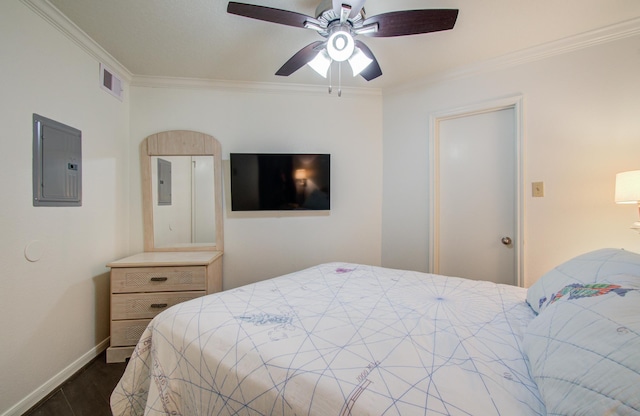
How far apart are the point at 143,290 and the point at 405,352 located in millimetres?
2027

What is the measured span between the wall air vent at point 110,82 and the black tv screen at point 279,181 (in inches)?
42.2

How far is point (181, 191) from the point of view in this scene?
2.52m

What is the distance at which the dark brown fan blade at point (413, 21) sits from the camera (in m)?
1.27

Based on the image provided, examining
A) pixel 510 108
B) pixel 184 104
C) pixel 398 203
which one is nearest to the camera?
pixel 510 108

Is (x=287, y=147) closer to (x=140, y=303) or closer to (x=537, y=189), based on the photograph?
(x=140, y=303)

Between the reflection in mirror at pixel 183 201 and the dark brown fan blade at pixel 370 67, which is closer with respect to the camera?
the dark brown fan blade at pixel 370 67

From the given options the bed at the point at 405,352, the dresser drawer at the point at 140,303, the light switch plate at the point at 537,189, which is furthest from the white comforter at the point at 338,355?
the light switch plate at the point at 537,189

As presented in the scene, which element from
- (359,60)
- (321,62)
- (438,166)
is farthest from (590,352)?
(438,166)

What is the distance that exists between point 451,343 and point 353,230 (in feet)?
6.40

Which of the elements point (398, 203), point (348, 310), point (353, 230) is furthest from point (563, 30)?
point (348, 310)

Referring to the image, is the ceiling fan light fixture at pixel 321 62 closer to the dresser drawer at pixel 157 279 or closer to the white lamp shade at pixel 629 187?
the dresser drawer at pixel 157 279

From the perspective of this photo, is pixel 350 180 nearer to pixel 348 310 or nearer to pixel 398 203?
pixel 398 203

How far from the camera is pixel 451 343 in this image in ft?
2.80

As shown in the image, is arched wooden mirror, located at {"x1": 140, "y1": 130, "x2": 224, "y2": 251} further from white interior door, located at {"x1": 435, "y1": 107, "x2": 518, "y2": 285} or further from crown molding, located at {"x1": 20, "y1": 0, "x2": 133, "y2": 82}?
white interior door, located at {"x1": 435, "y1": 107, "x2": 518, "y2": 285}
